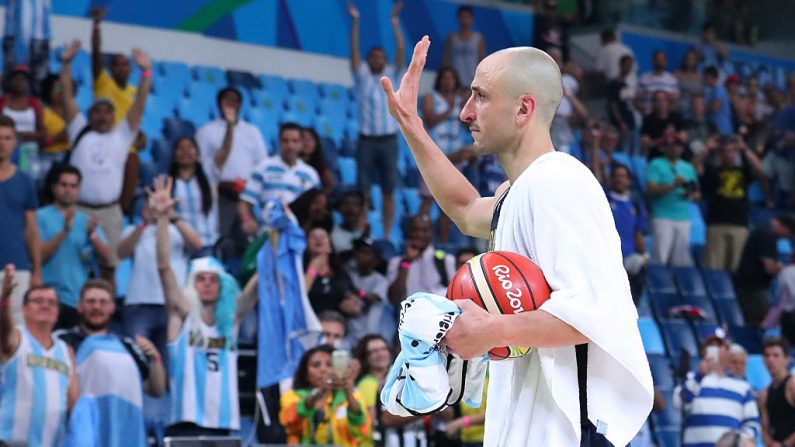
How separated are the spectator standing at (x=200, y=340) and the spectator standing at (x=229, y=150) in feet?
6.23

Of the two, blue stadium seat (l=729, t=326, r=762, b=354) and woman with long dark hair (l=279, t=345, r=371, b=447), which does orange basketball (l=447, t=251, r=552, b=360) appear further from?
blue stadium seat (l=729, t=326, r=762, b=354)

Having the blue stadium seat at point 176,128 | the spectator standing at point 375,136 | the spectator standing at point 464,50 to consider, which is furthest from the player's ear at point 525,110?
the spectator standing at point 464,50

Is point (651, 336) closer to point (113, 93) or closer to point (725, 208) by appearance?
point (725, 208)

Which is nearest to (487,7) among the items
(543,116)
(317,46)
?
(317,46)

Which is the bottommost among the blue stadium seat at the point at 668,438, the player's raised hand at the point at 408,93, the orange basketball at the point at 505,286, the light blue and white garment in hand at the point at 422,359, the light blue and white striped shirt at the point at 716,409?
the blue stadium seat at the point at 668,438

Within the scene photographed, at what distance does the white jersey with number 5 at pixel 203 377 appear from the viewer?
8719 millimetres

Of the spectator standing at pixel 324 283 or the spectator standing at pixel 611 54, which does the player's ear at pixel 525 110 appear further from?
the spectator standing at pixel 611 54

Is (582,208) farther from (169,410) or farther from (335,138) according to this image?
(335,138)

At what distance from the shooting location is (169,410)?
8906 millimetres

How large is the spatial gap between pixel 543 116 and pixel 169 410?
5.78 metres

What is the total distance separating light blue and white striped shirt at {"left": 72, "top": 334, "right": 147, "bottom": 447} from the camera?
801cm

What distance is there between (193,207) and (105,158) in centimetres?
81

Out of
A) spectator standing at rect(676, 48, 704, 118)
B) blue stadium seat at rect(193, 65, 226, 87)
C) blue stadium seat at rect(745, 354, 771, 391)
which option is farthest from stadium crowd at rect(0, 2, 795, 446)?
spectator standing at rect(676, 48, 704, 118)

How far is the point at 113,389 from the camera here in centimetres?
808
